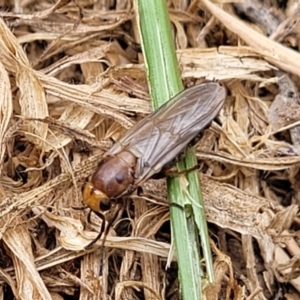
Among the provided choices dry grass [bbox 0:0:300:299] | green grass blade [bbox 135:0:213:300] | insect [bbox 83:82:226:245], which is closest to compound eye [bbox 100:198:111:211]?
insect [bbox 83:82:226:245]

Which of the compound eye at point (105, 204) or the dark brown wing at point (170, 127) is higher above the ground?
the dark brown wing at point (170, 127)

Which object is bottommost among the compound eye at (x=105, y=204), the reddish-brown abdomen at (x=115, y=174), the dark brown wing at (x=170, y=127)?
the compound eye at (x=105, y=204)

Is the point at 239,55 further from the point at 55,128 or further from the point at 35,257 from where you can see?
the point at 35,257

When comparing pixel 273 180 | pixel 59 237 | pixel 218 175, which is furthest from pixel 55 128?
pixel 273 180

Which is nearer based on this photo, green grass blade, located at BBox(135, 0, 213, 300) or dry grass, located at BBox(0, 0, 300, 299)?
green grass blade, located at BBox(135, 0, 213, 300)

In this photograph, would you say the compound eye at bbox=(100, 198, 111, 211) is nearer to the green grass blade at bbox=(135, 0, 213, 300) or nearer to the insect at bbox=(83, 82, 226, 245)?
the insect at bbox=(83, 82, 226, 245)

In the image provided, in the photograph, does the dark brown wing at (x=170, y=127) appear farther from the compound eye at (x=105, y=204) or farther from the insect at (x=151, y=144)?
the compound eye at (x=105, y=204)

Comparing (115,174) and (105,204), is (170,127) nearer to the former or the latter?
(115,174)

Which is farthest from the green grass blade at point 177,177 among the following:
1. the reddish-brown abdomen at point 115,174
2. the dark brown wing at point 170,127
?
the reddish-brown abdomen at point 115,174
